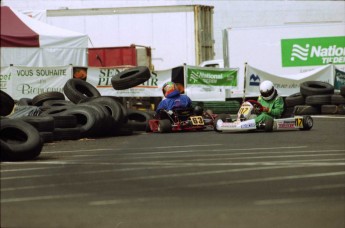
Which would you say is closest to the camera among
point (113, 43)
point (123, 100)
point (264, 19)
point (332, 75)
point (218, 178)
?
point (218, 178)

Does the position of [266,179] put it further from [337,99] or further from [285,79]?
[285,79]

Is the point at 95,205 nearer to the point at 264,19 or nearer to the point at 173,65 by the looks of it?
the point at 173,65

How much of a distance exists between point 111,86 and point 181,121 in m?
8.08

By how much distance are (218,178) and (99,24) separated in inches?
826

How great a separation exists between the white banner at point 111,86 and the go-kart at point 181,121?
24.3ft

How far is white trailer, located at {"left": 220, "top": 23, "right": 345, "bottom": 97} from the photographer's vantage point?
73.3ft

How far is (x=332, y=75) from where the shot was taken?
2133 cm

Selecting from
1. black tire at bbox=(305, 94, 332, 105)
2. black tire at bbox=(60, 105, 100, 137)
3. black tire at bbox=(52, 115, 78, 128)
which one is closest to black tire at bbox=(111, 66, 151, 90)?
black tire at bbox=(60, 105, 100, 137)

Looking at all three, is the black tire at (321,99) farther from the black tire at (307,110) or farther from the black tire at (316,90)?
the black tire at (316,90)

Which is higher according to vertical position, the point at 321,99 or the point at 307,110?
the point at 321,99

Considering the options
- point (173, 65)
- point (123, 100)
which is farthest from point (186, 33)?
point (123, 100)

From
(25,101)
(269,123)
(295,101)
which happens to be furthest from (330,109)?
(25,101)

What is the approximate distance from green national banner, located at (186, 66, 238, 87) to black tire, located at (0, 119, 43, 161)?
→ 16.9 meters

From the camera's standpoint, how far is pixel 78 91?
12125mm
